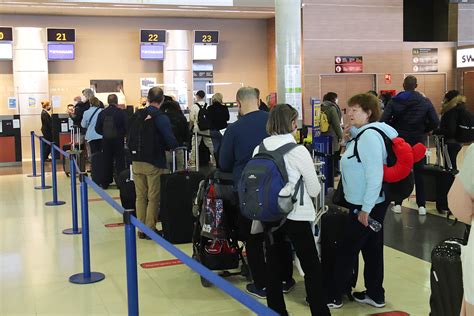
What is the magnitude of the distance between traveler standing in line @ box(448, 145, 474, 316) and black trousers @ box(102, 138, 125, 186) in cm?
809

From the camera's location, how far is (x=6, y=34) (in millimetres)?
14758

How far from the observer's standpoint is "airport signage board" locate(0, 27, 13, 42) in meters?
14.7

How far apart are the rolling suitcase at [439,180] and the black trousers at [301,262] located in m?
4.21

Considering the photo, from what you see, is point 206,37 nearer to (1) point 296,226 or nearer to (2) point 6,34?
(2) point 6,34

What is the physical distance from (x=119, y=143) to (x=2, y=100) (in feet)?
23.5

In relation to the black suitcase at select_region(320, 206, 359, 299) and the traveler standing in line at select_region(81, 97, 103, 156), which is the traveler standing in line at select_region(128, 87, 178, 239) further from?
the traveler standing in line at select_region(81, 97, 103, 156)

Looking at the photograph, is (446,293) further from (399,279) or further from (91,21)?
(91,21)

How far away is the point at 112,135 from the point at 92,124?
0.78 meters

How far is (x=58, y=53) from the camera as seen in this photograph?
15352mm

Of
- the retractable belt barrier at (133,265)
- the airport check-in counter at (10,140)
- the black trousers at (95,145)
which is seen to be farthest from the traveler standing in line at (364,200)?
the airport check-in counter at (10,140)

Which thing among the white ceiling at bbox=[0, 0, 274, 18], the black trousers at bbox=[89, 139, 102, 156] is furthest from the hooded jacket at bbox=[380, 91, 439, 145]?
the white ceiling at bbox=[0, 0, 274, 18]

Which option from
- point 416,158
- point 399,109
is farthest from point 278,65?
point 416,158

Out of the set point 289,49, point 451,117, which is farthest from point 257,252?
point 451,117

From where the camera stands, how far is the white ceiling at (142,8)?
13852mm
